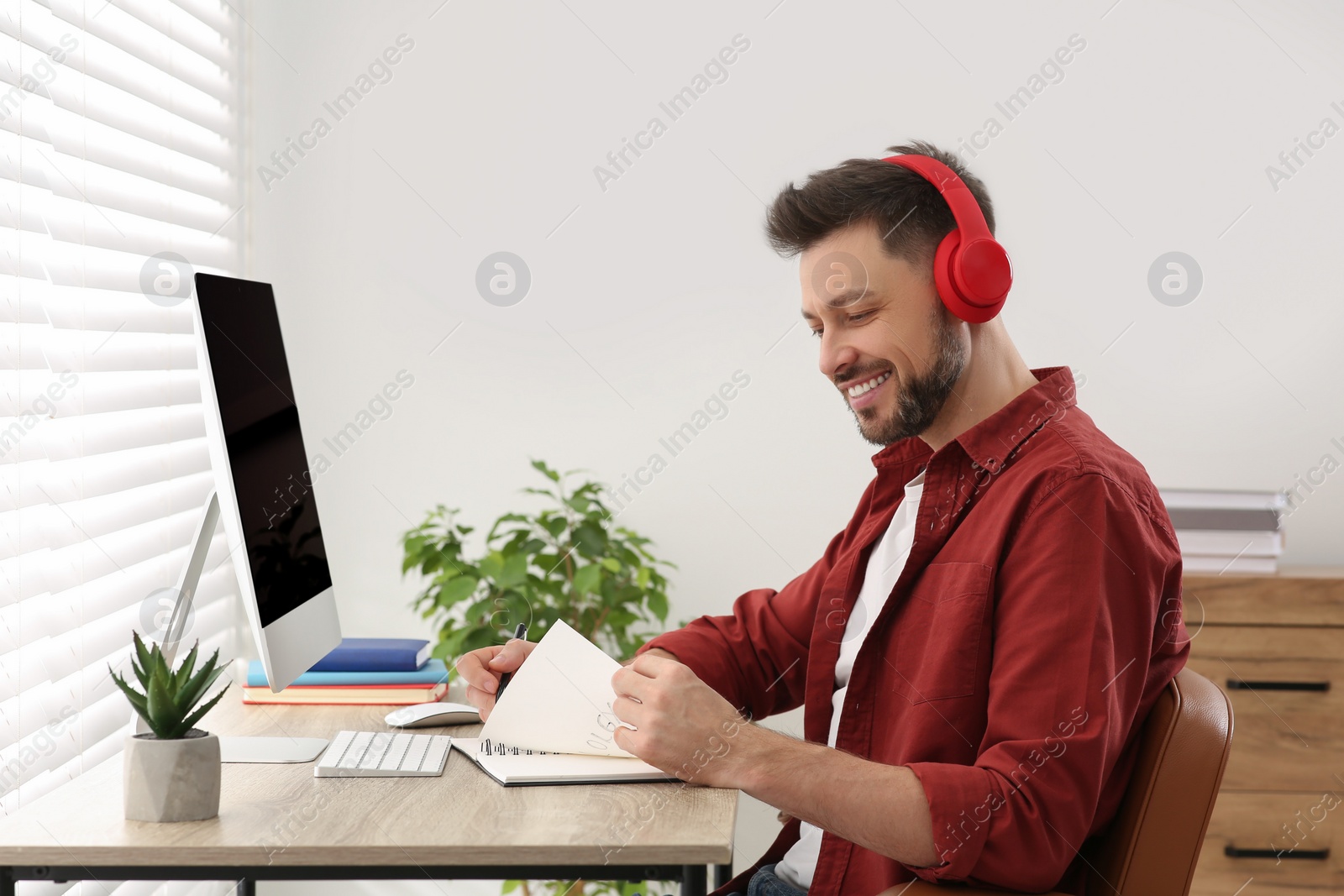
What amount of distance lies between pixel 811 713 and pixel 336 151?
1925mm

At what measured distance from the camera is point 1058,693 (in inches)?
42.4

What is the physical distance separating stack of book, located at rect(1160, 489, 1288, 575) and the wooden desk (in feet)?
5.05

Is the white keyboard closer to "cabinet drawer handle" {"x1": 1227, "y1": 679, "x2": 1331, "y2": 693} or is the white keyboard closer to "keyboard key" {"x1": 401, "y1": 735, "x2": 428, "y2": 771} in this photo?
"keyboard key" {"x1": 401, "y1": 735, "x2": 428, "y2": 771}

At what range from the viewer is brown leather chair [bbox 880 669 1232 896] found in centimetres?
110

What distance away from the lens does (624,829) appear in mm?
1131

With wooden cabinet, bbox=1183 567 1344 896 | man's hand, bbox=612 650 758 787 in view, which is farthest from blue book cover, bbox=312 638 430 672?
wooden cabinet, bbox=1183 567 1344 896

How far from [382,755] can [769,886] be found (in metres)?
0.53

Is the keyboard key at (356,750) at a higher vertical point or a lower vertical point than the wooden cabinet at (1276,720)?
higher

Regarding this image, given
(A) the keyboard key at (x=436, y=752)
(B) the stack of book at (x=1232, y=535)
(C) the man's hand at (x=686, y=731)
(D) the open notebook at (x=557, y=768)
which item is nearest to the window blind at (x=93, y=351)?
(A) the keyboard key at (x=436, y=752)

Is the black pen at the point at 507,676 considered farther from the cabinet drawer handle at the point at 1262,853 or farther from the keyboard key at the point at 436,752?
the cabinet drawer handle at the point at 1262,853

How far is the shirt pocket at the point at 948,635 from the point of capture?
3.91 feet

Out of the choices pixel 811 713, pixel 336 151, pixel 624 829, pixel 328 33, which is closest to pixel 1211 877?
pixel 811 713

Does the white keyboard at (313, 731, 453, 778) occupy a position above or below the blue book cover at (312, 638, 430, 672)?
below

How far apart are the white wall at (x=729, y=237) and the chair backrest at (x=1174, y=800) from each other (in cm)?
160
